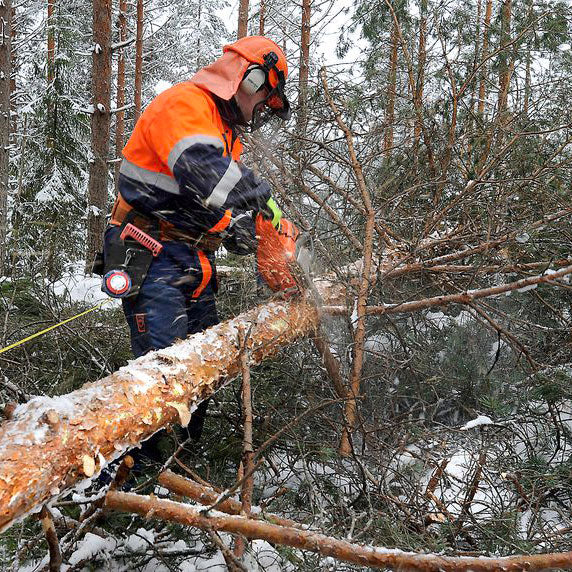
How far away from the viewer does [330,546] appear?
1.52 meters

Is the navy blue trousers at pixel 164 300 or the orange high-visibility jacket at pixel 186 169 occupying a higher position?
the orange high-visibility jacket at pixel 186 169

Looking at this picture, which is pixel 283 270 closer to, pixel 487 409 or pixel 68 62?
pixel 487 409

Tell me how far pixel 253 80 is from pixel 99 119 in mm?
5714

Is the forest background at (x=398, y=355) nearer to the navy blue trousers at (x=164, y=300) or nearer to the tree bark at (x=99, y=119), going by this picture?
the navy blue trousers at (x=164, y=300)

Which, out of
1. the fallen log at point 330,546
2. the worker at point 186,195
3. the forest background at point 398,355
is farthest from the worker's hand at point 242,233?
the fallen log at point 330,546

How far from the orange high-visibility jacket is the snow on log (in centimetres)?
62

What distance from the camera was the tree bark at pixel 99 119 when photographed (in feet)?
25.9

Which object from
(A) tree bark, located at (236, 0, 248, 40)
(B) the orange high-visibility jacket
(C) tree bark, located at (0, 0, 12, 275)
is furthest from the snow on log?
(A) tree bark, located at (236, 0, 248, 40)

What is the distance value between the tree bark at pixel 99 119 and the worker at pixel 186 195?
529 centimetres

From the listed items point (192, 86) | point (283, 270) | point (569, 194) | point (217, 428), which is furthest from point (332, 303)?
point (569, 194)

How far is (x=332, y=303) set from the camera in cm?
335

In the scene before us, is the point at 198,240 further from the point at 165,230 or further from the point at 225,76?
the point at 225,76

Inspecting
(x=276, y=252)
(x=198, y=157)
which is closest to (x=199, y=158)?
(x=198, y=157)

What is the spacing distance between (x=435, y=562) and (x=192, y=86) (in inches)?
98.8
